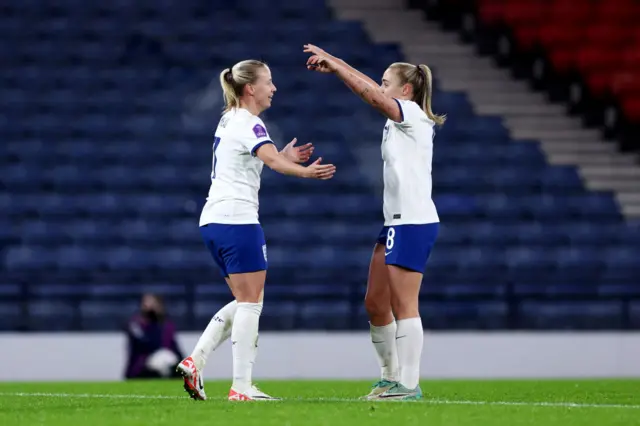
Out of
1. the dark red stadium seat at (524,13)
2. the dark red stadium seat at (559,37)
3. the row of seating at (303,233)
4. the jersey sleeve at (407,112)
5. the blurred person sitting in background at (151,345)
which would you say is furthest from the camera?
the dark red stadium seat at (524,13)

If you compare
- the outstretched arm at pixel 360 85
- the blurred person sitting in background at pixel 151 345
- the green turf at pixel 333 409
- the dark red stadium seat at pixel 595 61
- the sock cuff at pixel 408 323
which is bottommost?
the blurred person sitting in background at pixel 151 345

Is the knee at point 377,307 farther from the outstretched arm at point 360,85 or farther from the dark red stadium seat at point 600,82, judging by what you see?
the dark red stadium seat at point 600,82

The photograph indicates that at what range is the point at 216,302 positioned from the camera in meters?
12.7

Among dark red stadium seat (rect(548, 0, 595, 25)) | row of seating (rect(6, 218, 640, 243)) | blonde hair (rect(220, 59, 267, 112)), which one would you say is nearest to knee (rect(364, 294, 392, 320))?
blonde hair (rect(220, 59, 267, 112))

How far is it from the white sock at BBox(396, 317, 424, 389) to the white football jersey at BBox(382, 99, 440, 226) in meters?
0.48

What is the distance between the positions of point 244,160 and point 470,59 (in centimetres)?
1056

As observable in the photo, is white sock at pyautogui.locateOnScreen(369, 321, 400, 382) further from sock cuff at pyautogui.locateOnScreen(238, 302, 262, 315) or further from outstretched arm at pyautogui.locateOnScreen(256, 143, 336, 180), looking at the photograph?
outstretched arm at pyautogui.locateOnScreen(256, 143, 336, 180)

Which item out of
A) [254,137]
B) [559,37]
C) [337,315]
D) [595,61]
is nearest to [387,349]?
[254,137]

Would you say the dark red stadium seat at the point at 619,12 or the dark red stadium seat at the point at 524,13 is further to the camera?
the dark red stadium seat at the point at 619,12

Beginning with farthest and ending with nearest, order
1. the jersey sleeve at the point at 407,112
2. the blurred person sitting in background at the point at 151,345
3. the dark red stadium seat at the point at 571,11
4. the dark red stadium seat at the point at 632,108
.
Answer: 1. the dark red stadium seat at the point at 571,11
2. the dark red stadium seat at the point at 632,108
3. the blurred person sitting in background at the point at 151,345
4. the jersey sleeve at the point at 407,112

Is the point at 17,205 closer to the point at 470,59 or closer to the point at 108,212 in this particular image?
the point at 108,212

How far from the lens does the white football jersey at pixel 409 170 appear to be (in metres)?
6.65

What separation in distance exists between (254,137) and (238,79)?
35 centimetres

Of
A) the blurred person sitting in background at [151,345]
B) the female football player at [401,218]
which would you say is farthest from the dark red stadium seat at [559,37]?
the female football player at [401,218]
